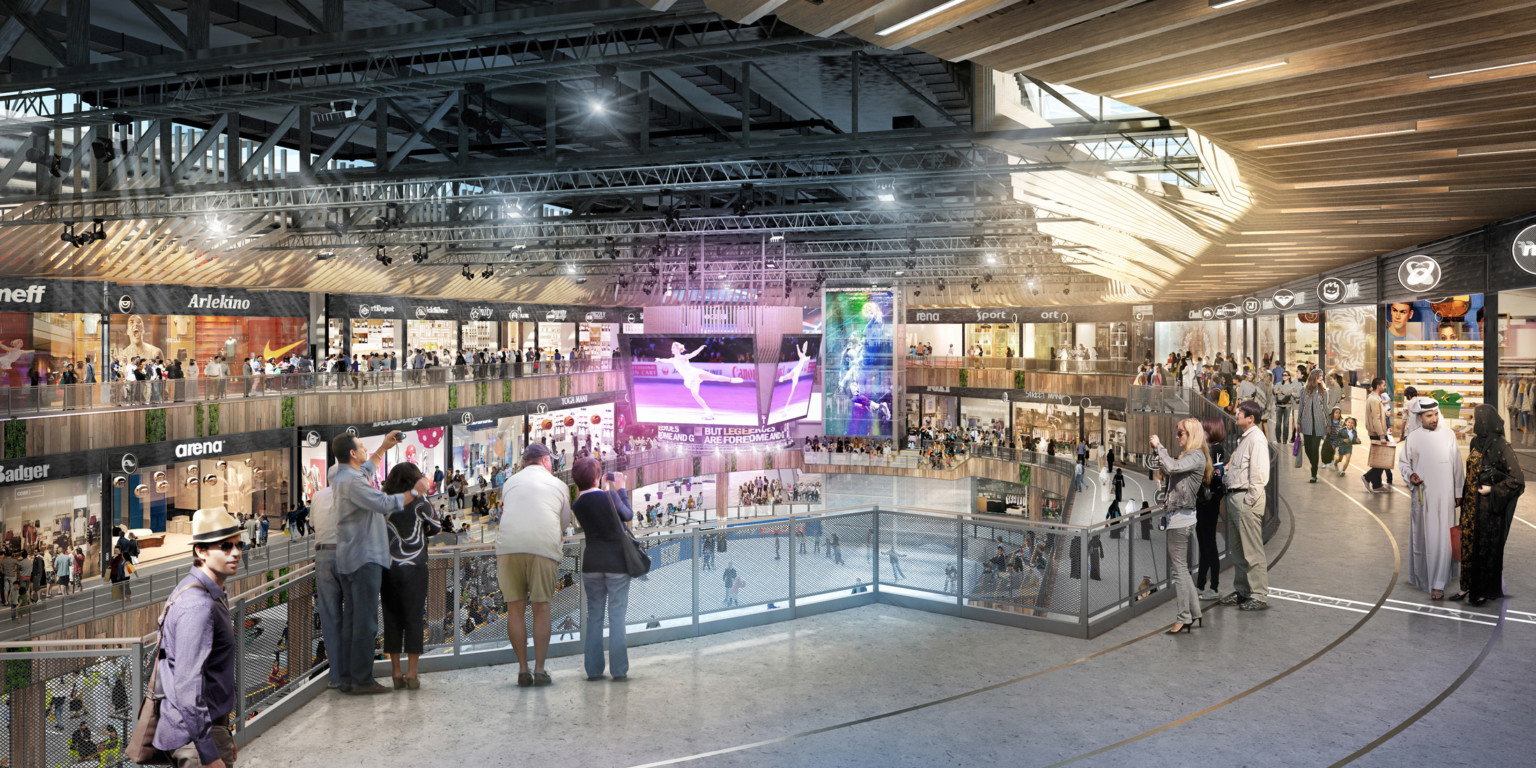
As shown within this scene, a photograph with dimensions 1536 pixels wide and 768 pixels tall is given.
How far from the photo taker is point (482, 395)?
32344 mm

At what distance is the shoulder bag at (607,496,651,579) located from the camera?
5547 millimetres

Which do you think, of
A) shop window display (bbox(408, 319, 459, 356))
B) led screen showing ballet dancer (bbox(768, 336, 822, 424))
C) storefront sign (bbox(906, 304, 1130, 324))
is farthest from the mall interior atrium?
storefront sign (bbox(906, 304, 1130, 324))

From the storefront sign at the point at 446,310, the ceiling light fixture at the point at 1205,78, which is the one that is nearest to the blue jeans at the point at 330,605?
the ceiling light fixture at the point at 1205,78

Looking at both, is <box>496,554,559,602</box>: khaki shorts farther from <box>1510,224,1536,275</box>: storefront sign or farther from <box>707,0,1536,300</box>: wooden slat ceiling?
<box>1510,224,1536,275</box>: storefront sign

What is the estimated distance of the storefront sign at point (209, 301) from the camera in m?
26.3

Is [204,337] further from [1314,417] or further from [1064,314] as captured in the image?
[1064,314]

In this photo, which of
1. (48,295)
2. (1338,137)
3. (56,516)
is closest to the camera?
(1338,137)

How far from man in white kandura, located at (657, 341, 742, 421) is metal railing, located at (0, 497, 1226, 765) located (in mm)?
25184

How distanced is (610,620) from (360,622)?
1343 mm

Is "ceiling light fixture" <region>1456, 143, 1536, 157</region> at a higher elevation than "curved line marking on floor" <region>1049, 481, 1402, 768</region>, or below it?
higher

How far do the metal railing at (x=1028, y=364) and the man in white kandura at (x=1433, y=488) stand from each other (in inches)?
1066

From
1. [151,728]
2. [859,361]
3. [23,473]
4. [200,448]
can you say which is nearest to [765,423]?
[859,361]

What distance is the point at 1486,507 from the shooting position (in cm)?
695

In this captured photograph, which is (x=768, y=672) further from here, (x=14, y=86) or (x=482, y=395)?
(x=482, y=395)
